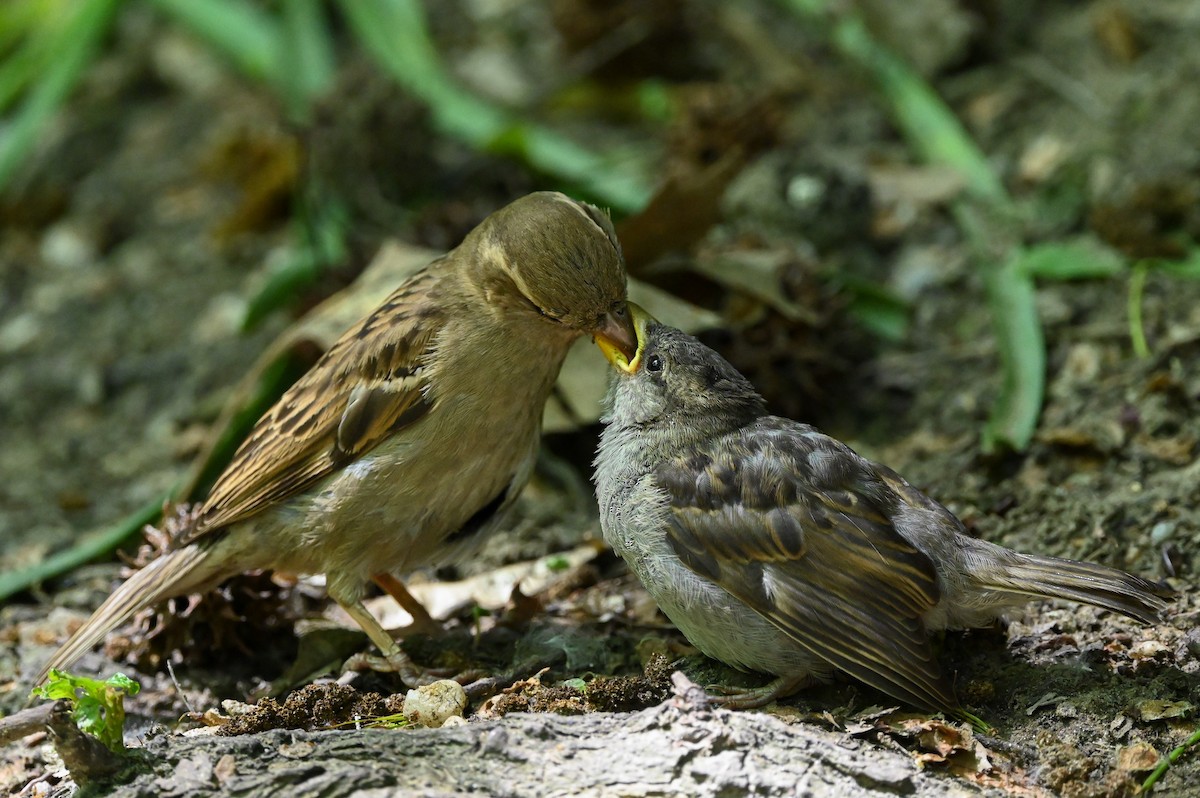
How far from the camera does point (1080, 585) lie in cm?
367

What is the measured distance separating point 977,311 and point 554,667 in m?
3.11

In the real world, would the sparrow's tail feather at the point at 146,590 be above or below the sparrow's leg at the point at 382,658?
above

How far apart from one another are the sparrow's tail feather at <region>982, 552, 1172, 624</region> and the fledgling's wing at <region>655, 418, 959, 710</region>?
0.74ft

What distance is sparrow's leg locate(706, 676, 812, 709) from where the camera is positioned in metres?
3.87

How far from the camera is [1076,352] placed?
227 inches

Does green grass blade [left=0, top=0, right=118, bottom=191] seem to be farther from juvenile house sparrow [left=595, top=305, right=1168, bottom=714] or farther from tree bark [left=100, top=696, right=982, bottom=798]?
tree bark [left=100, top=696, right=982, bottom=798]

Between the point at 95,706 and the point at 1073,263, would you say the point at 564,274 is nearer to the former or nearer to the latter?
the point at 95,706

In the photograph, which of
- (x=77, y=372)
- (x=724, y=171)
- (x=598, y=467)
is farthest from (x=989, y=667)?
(x=77, y=372)

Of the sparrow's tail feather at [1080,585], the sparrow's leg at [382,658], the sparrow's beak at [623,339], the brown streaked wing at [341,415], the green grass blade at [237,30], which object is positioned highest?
the green grass blade at [237,30]

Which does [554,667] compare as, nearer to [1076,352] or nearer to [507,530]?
[507,530]

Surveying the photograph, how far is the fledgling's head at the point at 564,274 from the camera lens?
4.39m

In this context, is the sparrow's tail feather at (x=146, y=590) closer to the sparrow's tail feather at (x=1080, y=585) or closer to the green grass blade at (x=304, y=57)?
the sparrow's tail feather at (x=1080, y=585)

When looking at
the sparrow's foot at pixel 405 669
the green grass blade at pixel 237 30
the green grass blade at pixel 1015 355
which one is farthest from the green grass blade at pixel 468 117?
the sparrow's foot at pixel 405 669

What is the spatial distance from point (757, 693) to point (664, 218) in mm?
2505
